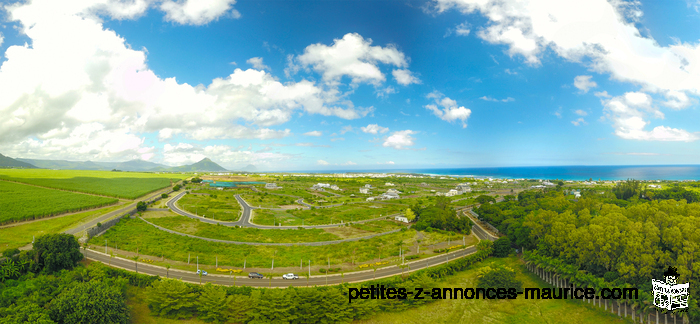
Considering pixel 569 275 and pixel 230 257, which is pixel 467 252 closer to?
pixel 569 275

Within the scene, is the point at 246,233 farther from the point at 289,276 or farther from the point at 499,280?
the point at 499,280

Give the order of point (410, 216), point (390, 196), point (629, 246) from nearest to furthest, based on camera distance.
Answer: point (629, 246), point (410, 216), point (390, 196)

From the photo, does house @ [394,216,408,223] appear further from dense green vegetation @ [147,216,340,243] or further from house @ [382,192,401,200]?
house @ [382,192,401,200]

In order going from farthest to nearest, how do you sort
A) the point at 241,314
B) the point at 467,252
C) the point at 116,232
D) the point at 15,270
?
the point at 116,232 < the point at 467,252 < the point at 15,270 < the point at 241,314

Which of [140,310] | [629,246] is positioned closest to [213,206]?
[140,310]

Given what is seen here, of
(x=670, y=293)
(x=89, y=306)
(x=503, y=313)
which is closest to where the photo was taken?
(x=89, y=306)

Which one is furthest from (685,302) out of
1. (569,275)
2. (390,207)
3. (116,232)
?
(116,232)

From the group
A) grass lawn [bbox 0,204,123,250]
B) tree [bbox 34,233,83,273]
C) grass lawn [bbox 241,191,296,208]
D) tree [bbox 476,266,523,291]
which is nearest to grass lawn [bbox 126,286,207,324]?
tree [bbox 34,233,83,273]
